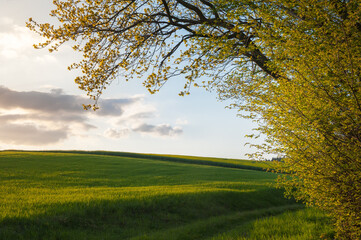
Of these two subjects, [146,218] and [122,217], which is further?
[146,218]

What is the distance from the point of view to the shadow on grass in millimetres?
10156

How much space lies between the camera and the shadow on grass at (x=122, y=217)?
10.2m

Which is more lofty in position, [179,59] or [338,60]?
[179,59]

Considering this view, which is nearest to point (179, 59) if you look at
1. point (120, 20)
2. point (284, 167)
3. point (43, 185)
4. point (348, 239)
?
point (120, 20)

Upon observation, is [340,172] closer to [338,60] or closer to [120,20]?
[338,60]

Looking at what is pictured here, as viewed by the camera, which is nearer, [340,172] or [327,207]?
[340,172]

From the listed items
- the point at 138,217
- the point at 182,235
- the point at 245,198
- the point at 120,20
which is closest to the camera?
the point at 182,235

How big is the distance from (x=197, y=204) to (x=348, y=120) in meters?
10.6

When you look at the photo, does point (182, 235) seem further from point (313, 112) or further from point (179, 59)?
point (179, 59)

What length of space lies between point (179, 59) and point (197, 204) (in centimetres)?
884

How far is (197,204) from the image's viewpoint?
15.2m

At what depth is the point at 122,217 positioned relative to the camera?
12398mm

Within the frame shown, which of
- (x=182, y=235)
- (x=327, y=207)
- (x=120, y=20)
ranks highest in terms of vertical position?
(x=120, y=20)

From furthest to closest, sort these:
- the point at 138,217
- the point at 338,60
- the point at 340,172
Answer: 1. the point at 138,217
2. the point at 340,172
3. the point at 338,60
